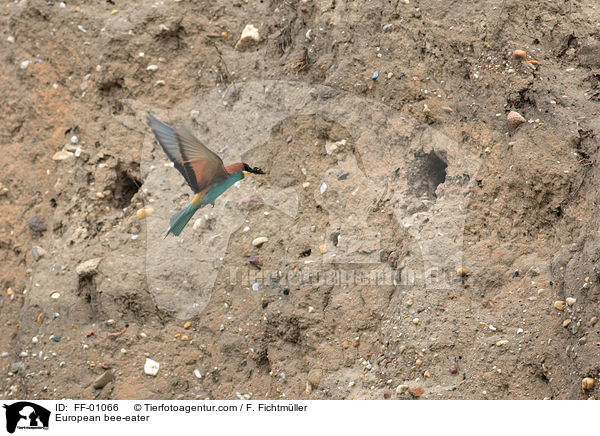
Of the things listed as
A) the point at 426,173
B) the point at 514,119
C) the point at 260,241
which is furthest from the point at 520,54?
the point at 260,241

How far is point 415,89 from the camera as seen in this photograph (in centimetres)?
399

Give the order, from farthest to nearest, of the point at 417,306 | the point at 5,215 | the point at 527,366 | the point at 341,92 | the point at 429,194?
the point at 5,215 → the point at 341,92 → the point at 429,194 → the point at 417,306 → the point at 527,366

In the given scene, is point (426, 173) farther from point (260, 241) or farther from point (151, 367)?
point (151, 367)

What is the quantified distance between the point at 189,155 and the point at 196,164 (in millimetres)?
75

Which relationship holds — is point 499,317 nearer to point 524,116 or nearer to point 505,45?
point 524,116

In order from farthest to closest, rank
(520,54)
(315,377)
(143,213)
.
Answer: (143,213) → (520,54) → (315,377)

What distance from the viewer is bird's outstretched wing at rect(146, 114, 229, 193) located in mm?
2977

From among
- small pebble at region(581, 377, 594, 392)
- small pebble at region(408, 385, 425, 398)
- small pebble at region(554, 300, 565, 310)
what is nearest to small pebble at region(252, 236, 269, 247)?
small pebble at region(408, 385, 425, 398)

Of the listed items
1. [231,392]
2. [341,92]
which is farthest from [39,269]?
[341,92]

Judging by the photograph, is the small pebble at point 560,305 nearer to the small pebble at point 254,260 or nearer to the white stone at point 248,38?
the small pebble at point 254,260

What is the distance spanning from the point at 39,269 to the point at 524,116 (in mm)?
3204

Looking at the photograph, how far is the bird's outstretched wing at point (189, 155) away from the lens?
2.98 meters

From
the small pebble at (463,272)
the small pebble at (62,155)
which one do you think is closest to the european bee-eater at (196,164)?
the small pebble at (463,272)

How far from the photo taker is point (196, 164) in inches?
123
